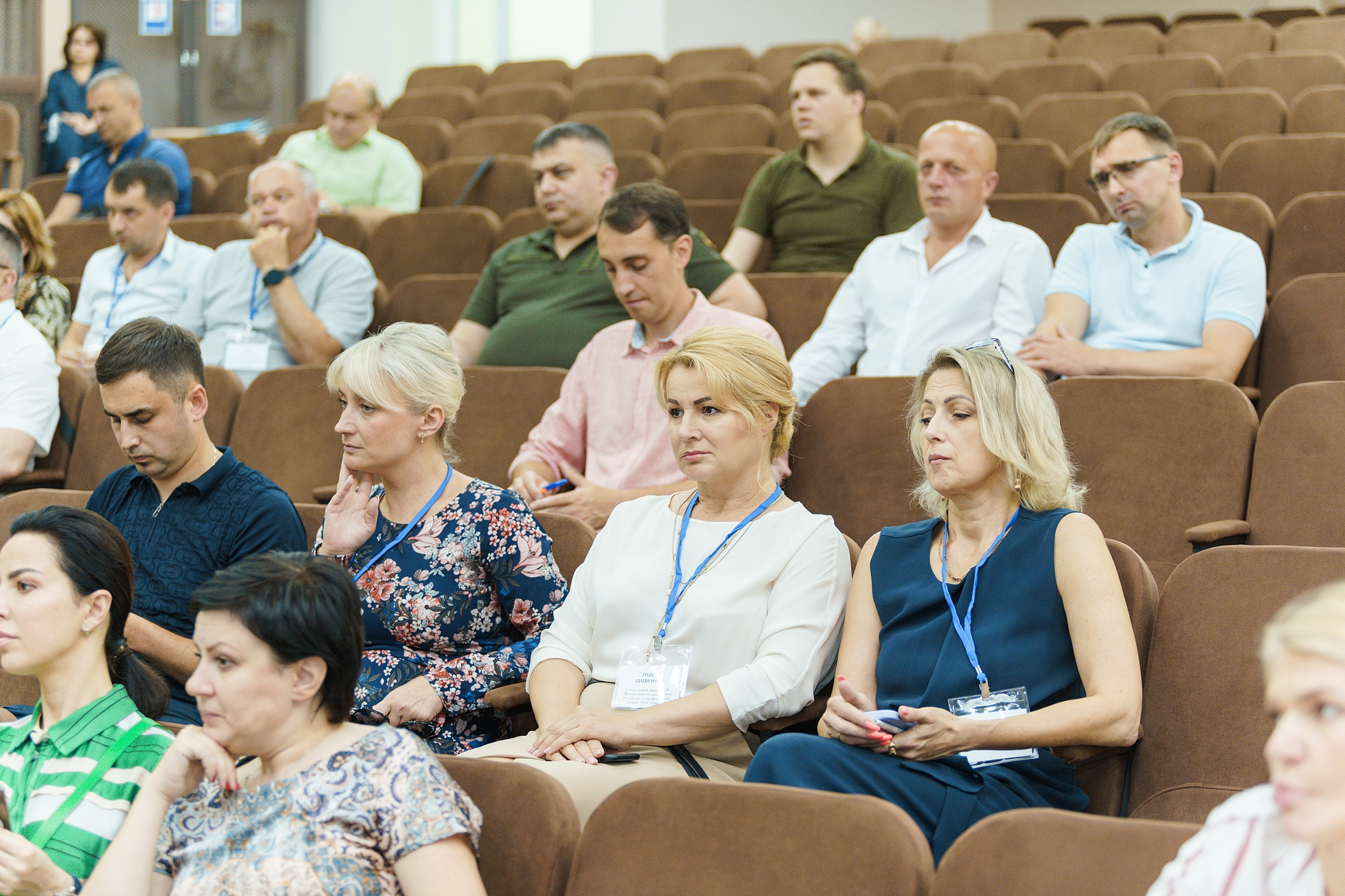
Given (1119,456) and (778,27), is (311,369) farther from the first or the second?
(778,27)

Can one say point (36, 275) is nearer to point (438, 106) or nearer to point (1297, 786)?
point (438, 106)

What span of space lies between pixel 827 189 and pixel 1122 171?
3.45ft

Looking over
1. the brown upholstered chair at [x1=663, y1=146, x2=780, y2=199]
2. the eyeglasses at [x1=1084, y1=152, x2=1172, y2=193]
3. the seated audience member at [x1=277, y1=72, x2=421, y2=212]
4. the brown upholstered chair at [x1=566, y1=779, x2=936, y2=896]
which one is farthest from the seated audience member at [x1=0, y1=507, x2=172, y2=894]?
the seated audience member at [x1=277, y1=72, x2=421, y2=212]

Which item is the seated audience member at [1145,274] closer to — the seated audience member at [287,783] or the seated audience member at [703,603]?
the seated audience member at [703,603]

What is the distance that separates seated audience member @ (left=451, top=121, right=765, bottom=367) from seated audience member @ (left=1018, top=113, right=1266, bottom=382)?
711 millimetres

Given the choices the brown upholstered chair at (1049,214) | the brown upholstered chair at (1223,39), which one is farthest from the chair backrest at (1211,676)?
the brown upholstered chair at (1223,39)

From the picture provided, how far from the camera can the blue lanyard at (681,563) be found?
6.23 ft

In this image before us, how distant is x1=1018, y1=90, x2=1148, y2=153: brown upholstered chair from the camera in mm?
4551

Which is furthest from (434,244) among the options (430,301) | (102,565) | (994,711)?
(994,711)

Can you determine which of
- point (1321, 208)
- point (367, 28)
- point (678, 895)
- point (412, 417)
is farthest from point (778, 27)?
point (678, 895)

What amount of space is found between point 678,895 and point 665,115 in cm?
494

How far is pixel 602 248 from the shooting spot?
268 cm

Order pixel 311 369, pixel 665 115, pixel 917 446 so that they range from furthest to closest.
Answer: pixel 665 115, pixel 311 369, pixel 917 446

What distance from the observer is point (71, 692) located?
1.56 metres
